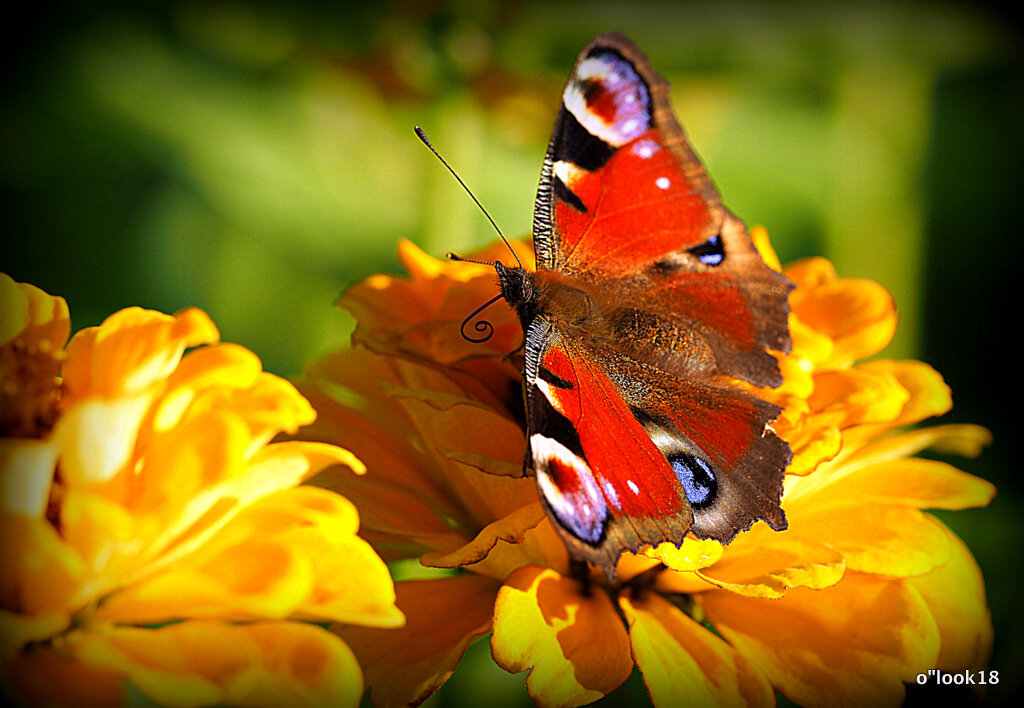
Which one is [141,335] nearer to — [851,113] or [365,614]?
[365,614]

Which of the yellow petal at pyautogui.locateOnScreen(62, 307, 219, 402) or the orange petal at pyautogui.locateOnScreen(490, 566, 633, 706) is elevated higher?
the yellow petal at pyautogui.locateOnScreen(62, 307, 219, 402)

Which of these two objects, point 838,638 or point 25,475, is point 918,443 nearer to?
point 838,638

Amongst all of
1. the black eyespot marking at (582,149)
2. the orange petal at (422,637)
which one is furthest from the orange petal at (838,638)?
the black eyespot marking at (582,149)

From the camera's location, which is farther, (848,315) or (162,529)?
(848,315)

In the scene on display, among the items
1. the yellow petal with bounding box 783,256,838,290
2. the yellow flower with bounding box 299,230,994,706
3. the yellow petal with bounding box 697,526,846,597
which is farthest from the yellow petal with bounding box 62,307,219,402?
the yellow petal with bounding box 783,256,838,290

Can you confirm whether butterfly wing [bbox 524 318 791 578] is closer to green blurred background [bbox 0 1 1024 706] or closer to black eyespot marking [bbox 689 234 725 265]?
black eyespot marking [bbox 689 234 725 265]

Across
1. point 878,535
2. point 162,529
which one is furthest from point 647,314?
point 162,529

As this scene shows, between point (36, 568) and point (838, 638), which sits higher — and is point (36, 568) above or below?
above
